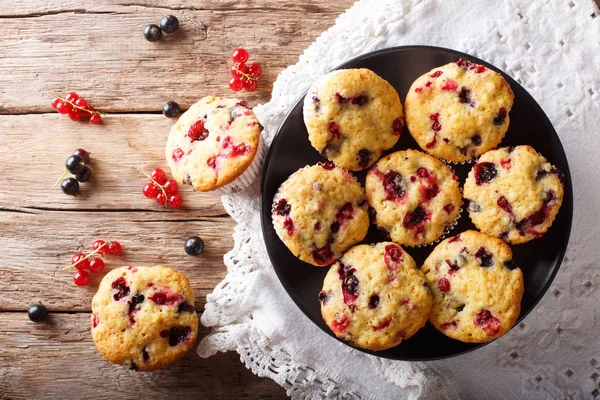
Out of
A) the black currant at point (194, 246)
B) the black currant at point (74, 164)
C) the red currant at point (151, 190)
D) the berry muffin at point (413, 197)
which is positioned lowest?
the black currant at point (194, 246)

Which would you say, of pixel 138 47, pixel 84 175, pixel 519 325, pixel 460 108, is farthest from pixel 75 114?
pixel 519 325

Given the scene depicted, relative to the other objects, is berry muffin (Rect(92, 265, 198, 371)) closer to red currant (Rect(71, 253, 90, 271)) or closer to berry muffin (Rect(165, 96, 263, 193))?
red currant (Rect(71, 253, 90, 271))

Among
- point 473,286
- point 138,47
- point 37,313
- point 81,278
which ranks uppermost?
point 138,47

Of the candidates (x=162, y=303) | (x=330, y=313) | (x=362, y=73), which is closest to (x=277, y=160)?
(x=362, y=73)

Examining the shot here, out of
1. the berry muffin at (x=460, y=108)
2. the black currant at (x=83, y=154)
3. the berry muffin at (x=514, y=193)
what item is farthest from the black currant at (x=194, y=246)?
the berry muffin at (x=514, y=193)

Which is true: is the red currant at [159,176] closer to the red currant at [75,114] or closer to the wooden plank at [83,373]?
the red currant at [75,114]

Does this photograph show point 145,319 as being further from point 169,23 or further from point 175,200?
point 169,23

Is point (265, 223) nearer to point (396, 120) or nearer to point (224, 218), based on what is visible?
point (224, 218)
